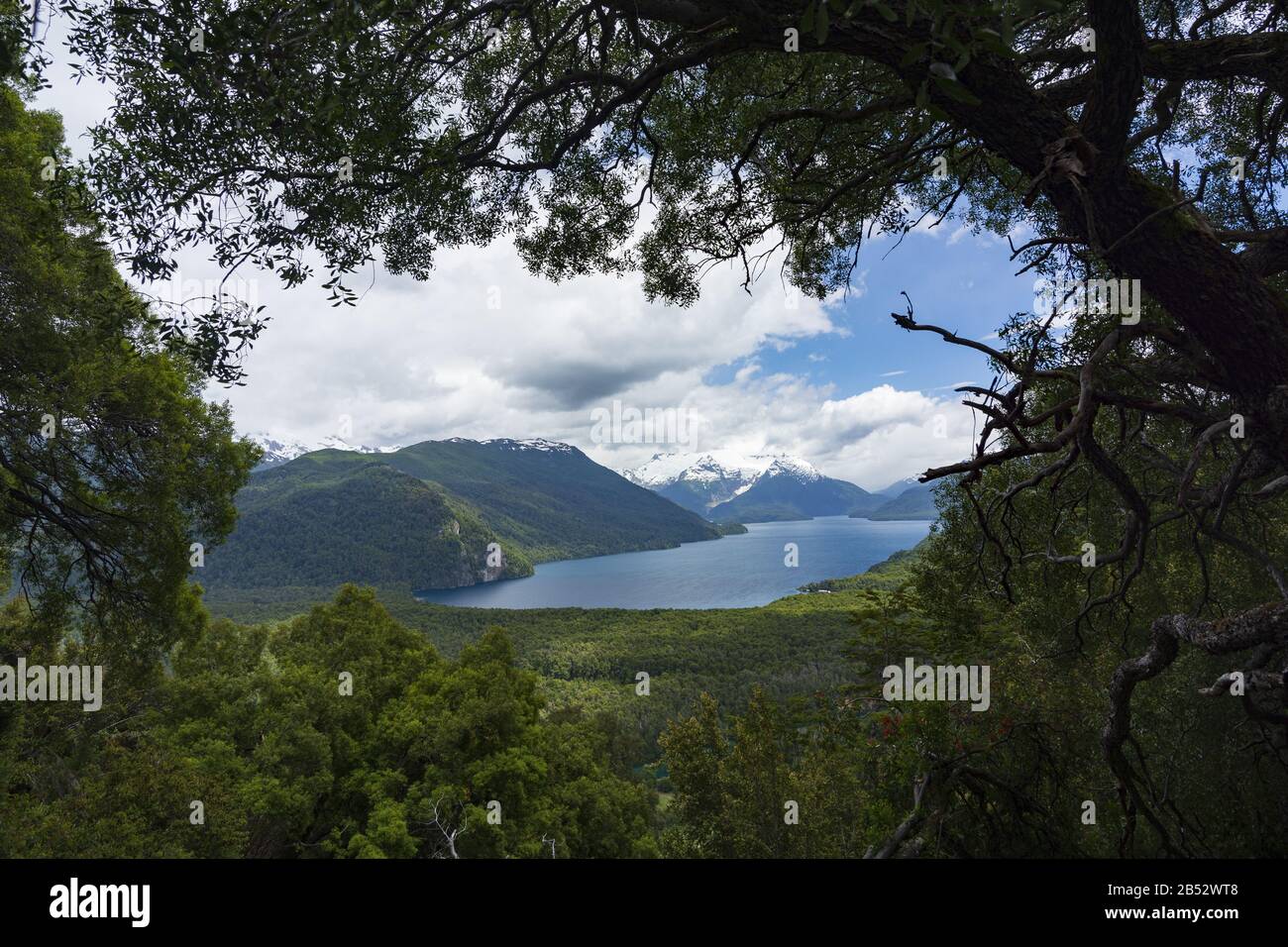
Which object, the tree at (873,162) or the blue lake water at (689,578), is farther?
the blue lake water at (689,578)

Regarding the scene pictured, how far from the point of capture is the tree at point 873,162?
1904 millimetres

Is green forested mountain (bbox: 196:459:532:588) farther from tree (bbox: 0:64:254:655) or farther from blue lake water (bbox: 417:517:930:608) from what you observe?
tree (bbox: 0:64:254:655)

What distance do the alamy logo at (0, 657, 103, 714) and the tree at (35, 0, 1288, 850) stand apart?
739cm

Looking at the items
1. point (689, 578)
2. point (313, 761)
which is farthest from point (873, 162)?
point (689, 578)

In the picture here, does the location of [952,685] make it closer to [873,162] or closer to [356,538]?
[873,162]

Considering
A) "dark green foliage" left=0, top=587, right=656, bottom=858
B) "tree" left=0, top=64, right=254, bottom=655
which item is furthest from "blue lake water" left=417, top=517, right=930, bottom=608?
"tree" left=0, top=64, right=254, bottom=655

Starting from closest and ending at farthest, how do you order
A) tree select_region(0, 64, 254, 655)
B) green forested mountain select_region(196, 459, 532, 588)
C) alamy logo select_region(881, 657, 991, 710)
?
alamy logo select_region(881, 657, 991, 710) → tree select_region(0, 64, 254, 655) → green forested mountain select_region(196, 459, 532, 588)

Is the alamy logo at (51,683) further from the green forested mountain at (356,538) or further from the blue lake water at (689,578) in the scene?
the green forested mountain at (356,538)

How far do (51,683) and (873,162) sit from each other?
10933mm

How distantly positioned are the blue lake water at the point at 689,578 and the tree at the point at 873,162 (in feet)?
252

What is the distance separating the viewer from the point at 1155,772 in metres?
5.00

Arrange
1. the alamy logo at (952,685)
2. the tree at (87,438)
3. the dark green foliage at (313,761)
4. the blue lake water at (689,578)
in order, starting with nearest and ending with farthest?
1. the alamy logo at (952,685)
2. the tree at (87,438)
3. the dark green foliage at (313,761)
4. the blue lake water at (689,578)
